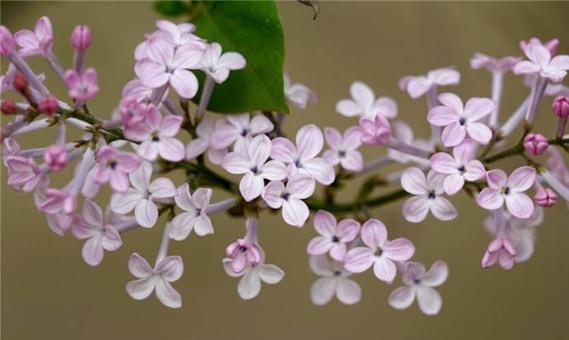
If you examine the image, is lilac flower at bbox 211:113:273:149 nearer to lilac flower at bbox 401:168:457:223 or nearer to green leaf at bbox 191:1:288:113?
green leaf at bbox 191:1:288:113

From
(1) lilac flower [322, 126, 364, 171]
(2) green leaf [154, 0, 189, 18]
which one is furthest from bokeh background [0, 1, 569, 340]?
(1) lilac flower [322, 126, 364, 171]

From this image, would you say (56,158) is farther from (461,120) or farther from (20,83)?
(461,120)

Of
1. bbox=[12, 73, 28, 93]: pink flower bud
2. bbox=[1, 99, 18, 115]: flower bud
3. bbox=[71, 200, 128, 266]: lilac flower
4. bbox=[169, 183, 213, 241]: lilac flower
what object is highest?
bbox=[12, 73, 28, 93]: pink flower bud

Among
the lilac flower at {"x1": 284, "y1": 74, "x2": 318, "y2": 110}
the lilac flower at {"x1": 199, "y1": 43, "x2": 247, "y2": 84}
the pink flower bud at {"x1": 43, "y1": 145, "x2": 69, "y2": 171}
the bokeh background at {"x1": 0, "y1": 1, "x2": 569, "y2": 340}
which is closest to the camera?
the pink flower bud at {"x1": 43, "y1": 145, "x2": 69, "y2": 171}

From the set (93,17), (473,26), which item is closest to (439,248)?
(473,26)

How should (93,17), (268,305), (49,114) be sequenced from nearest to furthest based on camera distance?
(49,114) < (268,305) < (93,17)

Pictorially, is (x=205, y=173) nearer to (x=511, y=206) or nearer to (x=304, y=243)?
(x=511, y=206)

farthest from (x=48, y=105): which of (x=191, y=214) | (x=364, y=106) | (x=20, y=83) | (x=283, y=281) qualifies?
(x=283, y=281)
